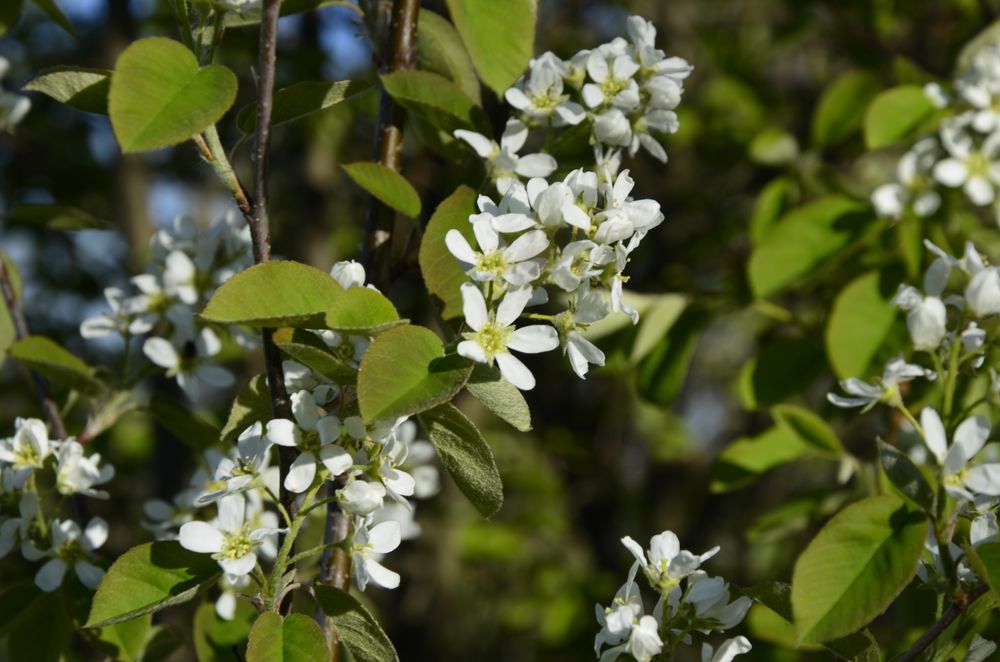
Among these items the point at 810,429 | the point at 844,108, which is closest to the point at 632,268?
the point at 844,108

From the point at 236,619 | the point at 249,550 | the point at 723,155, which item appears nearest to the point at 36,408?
the point at 236,619

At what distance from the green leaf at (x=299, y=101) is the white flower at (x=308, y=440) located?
0.29 meters

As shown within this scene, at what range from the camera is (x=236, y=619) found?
1.29 m

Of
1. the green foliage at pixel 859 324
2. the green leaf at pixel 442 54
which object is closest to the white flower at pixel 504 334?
the green leaf at pixel 442 54

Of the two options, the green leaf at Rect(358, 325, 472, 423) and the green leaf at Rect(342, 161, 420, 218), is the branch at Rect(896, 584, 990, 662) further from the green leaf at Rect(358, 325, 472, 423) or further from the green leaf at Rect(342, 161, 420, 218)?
the green leaf at Rect(342, 161, 420, 218)

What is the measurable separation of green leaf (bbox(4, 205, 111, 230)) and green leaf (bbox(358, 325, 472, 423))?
798mm

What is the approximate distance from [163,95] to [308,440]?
335mm

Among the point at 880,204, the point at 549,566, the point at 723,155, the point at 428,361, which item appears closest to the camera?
the point at 428,361

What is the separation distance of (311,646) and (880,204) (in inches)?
48.2

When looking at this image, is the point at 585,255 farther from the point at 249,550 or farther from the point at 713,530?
the point at 713,530

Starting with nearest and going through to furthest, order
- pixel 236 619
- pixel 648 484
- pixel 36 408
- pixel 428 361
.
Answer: pixel 428 361 → pixel 236 619 → pixel 36 408 → pixel 648 484

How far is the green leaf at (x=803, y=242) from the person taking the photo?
1.69 m

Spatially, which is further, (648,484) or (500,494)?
(648,484)

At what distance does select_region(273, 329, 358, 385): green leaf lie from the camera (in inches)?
33.0
